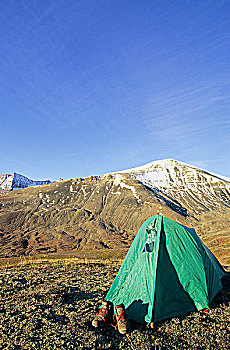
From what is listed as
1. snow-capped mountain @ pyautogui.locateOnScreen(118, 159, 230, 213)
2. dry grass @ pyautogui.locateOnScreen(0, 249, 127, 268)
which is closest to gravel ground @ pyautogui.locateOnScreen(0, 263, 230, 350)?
dry grass @ pyautogui.locateOnScreen(0, 249, 127, 268)

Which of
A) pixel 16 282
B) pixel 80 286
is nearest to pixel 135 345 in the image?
pixel 80 286

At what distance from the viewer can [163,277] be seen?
877 cm

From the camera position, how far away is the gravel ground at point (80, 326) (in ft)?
22.5

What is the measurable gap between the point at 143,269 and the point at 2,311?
18.3 feet

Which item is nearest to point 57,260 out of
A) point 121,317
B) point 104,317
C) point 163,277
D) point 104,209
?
point 104,317

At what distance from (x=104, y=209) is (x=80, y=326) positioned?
241ft

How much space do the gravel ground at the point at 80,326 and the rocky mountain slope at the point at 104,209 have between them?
1731 inches

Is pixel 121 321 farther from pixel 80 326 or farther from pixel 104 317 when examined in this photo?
pixel 80 326

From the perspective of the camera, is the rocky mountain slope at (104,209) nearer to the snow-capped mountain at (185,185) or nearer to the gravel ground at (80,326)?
the snow-capped mountain at (185,185)

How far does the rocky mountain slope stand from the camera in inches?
2389

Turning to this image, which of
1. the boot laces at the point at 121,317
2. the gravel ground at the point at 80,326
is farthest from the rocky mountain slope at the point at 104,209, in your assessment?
the boot laces at the point at 121,317

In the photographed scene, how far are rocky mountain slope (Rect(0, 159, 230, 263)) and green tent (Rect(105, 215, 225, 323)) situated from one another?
142 ft

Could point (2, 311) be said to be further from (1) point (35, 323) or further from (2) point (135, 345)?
(2) point (135, 345)

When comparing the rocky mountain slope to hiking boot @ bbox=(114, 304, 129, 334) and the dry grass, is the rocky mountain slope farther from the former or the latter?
hiking boot @ bbox=(114, 304, 129, 334)
